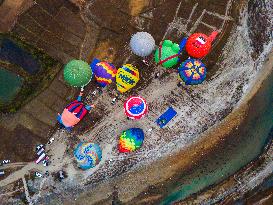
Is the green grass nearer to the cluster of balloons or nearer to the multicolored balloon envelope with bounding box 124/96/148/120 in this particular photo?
the cluster of balloons

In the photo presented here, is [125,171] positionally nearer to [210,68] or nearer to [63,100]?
[63,100]

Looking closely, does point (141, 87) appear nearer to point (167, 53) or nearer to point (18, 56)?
point (167, 53)

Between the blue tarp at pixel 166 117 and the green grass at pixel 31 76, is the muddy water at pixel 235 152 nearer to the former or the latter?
the blue tarp at pixel 166 117

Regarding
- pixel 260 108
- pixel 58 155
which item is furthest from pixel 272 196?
pixel 58 155

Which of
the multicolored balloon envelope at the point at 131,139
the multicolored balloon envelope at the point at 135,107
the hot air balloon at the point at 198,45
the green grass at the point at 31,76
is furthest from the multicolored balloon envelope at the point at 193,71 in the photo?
the green grass at the point at 31,76

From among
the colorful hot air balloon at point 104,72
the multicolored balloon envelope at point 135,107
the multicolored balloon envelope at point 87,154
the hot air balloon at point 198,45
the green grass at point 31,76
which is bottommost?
the multicolored balloon envelope at point 87,154

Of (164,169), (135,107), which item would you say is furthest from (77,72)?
(164,169)
